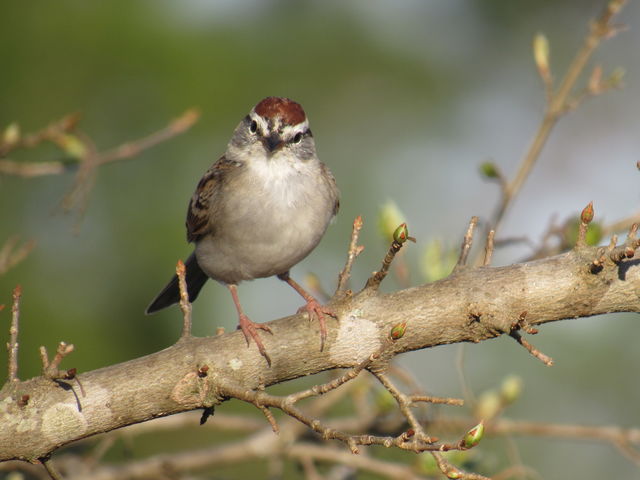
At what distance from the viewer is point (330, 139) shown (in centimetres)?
983

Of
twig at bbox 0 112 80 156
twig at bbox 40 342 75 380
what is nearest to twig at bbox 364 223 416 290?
twig at bbox 40 342 75 380

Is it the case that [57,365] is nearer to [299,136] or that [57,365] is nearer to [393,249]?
[393,249]

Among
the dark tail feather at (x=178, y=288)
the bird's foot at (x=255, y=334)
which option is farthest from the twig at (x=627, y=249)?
the dark tail feather at (x=178, y=288)

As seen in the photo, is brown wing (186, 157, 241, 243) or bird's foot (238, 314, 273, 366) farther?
brown wing (186, 157, 241, 243)

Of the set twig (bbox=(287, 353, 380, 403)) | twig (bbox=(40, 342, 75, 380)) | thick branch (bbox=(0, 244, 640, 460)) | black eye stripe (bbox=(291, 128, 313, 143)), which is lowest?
twig (bbox=(287, 353, 380, 403))

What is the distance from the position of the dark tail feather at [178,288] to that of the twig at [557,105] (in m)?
2.10

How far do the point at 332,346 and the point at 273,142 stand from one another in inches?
66.3

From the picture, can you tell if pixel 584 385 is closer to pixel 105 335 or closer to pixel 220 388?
pixel 105 335

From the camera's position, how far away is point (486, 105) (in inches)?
461

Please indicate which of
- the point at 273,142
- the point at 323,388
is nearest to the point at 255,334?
the point at 323,388

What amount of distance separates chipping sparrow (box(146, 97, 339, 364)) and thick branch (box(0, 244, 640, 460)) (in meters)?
1.21

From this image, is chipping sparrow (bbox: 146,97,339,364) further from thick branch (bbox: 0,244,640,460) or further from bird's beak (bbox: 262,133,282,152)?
thick branch (bbox: 0,244,640,460)

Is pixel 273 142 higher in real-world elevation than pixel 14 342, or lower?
higher

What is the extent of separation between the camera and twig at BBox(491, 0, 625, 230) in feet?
14.5
